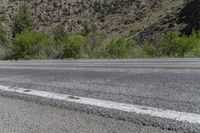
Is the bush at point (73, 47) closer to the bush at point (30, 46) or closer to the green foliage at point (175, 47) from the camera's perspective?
the bush at point (30, 46)

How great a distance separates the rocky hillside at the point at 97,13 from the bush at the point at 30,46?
27.5 meters

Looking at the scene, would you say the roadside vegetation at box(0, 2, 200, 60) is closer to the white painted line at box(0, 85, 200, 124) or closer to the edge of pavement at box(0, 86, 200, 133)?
the white painted line at box(0, 85, 200, 124)

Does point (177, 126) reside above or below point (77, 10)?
below

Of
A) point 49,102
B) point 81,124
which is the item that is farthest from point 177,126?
point 49,102

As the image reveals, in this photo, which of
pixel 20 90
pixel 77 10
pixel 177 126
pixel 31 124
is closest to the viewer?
pixel 177 126

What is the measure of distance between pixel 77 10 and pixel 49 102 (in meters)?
72.9

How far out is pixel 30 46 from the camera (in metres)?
31.1

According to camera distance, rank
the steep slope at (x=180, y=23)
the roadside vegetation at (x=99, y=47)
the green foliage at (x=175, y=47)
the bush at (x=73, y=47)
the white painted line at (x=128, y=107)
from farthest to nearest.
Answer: the steep slope at (x=180, y=23) → the bush at (x=73, y=47) → the roadside vegetation at (x=99, y=47) → the green foliage at (x=175, y=47) → the white painted line at (x=128, y=107)

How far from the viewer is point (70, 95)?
6.18 m

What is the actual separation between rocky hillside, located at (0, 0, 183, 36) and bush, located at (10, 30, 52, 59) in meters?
27.5

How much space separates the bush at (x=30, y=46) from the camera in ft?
97.6

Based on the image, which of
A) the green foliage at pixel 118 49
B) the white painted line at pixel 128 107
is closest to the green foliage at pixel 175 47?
the green foliage at pixel 118 49

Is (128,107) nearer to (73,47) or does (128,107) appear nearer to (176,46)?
(176,46)

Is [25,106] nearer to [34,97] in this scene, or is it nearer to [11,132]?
[34,97]
